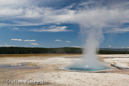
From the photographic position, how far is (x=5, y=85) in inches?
454

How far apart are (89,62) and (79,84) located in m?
14.7

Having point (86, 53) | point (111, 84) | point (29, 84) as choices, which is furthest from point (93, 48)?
point (29, 84)

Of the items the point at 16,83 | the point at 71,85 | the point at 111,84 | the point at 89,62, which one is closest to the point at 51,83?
the point at 71,85

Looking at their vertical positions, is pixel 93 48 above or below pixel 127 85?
above

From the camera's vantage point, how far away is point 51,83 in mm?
11961

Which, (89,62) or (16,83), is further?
(89,62)

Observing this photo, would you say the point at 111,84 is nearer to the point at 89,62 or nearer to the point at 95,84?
the point at 95,84

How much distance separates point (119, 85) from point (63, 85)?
4.52 m

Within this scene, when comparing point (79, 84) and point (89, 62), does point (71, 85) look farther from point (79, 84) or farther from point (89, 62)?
point (89, 62)

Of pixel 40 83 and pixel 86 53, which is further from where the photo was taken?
pixel 86 53

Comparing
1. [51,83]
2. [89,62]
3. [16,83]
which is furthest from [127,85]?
[89,62]

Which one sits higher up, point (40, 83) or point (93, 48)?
point (93, 48)

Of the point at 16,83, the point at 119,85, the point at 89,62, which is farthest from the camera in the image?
the point at 89,62

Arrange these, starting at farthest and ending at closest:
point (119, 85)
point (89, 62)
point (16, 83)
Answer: point (89, 62) < point (16, 83) < point (119, 85)
